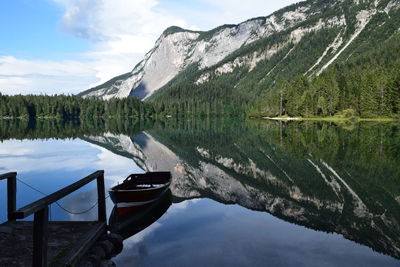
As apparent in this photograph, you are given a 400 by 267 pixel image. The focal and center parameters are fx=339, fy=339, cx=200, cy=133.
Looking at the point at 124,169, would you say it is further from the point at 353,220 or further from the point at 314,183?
the point at 353,220

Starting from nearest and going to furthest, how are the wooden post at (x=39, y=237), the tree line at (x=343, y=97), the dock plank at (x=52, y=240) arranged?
1. the wooden post at (x=39, y=237)
2. the dock plank at (x=52, y=240)
3. the tree line at (x=343, y=97)

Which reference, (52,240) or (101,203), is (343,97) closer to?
(101,203)

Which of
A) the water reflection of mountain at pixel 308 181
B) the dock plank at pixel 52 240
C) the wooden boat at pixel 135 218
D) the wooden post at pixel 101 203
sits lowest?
the wooden boat at pixel 135 218

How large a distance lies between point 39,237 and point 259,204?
65.8ft

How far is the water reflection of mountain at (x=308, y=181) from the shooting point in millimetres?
23547

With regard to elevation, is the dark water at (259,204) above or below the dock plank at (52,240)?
below

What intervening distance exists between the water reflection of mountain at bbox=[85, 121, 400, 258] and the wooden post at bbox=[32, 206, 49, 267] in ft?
55.4

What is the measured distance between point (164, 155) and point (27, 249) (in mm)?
44184

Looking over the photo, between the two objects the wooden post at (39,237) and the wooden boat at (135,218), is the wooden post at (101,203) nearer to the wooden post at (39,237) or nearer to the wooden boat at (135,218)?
the wooden boat at (135,218)

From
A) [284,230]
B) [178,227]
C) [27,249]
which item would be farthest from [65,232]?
[284,230]

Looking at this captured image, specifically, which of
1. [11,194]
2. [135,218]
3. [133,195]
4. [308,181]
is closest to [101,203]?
A: [133,195]

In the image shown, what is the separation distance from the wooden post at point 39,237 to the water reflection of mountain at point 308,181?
16885mm

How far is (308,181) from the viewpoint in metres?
35.6

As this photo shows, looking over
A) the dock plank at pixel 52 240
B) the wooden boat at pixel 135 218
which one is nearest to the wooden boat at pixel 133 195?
the wooden boat at pixel 135 218
